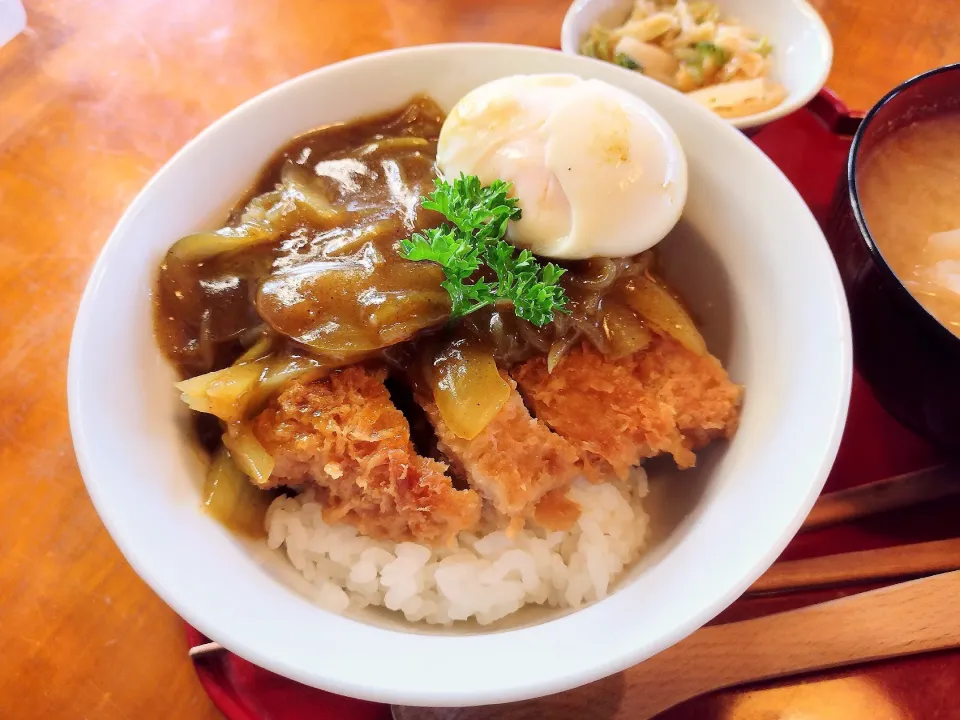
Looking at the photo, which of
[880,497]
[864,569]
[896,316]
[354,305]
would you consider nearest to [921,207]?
[896,316]

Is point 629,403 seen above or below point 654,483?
above

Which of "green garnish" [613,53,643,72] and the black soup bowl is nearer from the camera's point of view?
the black soup bowl

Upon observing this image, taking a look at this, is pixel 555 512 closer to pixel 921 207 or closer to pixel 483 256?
pixel 483 256

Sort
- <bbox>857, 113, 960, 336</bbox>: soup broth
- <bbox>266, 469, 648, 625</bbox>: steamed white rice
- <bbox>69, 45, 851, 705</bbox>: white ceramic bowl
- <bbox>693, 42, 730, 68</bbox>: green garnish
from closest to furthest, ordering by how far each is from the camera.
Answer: <bbox>69, 45, 851, 705</bbox>: white ceramic bowl, <bbox>266, 469, 648, 625</bbox>: steamed white rice, <bbox>857, 113, 960, 336</bbox>: soup broth, <bbox>693, 42, 730, 68</bbox>: green garnish

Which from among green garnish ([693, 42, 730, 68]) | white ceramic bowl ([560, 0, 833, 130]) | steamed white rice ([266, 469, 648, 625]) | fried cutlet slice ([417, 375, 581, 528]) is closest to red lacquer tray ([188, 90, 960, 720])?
steamed white rice ([266, 469, 648, 625])

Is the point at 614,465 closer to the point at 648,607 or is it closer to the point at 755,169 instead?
the point at 648,607

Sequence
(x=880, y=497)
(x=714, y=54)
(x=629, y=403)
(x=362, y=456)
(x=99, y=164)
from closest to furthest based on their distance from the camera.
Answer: (x=362, y=456) < (x=629, y=403) < (x=880, y=497) < (x=99, y=164) < (x=714, y=54)

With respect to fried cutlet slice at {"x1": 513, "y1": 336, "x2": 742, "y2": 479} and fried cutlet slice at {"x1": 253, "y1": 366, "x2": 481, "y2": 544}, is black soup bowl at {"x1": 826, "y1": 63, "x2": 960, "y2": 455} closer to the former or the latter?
fried cutlet slice at {"x1": 513, "y1": 336, "x2": 742, "y2": 479}
